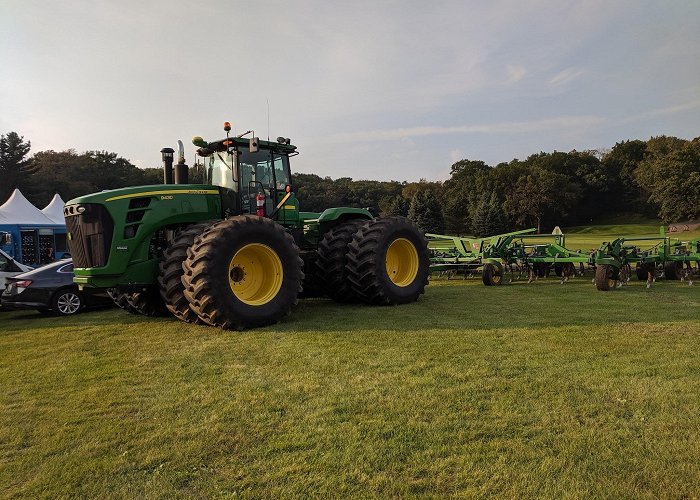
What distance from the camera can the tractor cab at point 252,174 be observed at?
870 centimetres

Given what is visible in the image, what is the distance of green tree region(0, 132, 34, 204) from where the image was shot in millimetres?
54312

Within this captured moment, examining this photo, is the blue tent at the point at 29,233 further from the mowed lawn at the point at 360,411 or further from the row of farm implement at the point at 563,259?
the row of farm implement at the point at 563,259

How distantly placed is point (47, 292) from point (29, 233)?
1220 cm

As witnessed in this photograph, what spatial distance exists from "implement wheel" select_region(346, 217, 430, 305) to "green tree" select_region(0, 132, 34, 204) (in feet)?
187

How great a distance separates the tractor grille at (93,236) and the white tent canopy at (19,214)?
1486cm

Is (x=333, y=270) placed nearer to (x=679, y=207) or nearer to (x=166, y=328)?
(x=166, y=328)

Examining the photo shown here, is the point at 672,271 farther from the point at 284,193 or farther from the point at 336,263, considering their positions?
the point at 284,193

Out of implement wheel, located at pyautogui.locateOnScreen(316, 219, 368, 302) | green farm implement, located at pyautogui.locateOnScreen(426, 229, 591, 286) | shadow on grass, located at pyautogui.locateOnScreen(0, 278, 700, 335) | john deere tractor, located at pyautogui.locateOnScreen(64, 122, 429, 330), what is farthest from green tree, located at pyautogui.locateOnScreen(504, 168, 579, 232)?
implement wheel, located at pyautogui.locateOnScreen(316, 219, 368, 302)

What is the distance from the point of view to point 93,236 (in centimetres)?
735

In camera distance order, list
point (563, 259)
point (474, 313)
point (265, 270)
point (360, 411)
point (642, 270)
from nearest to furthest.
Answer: point (360, 411) → point (265, 270) → point (474, 313) → point (563, 259) → point (642, 270)

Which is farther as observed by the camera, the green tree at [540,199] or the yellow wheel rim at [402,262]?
the green tree at [540,199]

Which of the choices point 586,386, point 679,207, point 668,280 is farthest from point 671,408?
point 679,207

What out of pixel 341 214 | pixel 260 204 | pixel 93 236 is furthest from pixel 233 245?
pixel 341 214

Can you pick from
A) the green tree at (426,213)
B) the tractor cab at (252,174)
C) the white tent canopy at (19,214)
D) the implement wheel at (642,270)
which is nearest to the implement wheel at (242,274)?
the tractor cab at (252,174)
